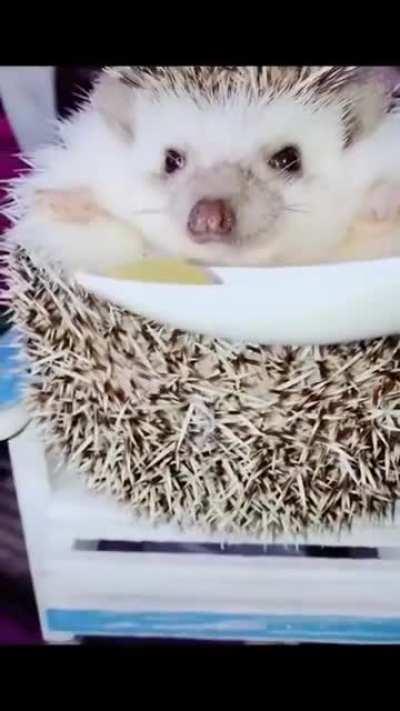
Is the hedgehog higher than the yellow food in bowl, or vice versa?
the hedgehog

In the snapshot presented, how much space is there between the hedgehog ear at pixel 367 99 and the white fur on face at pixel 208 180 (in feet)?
0.05

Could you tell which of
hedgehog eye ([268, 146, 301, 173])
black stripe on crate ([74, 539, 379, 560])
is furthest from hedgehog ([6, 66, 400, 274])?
black stripe on crate ([74, 539, 379, 560])

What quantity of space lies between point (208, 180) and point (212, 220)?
6 centimetres

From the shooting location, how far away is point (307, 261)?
5.65ft

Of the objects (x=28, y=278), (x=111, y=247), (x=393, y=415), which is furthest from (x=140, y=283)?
(x=393, y=415)

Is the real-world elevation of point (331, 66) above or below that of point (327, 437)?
above

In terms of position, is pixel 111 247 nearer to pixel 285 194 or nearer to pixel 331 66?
pixel 285 194

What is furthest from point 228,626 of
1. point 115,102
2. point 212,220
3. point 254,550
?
point 115,102

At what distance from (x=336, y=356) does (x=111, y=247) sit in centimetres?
37

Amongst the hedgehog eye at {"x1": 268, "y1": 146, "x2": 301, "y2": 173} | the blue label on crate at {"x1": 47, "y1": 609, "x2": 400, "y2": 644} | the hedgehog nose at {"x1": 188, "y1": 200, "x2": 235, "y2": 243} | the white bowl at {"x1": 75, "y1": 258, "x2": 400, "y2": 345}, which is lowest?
the blue label on crate at {"x1": 47, "y1": 609, "x2": 400, "y2": 644}

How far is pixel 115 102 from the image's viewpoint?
5.62 feet

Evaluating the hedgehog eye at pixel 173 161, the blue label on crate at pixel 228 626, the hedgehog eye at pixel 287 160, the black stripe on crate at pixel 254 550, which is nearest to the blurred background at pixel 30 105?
the hedgehog eye at pixel 173 161

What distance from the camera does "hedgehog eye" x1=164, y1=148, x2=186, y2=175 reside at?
172 centimetres

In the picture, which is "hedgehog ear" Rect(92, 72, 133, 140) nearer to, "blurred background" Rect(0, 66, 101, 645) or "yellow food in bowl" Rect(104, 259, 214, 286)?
"blurred background" Rect(0, 66, 101, 645)
